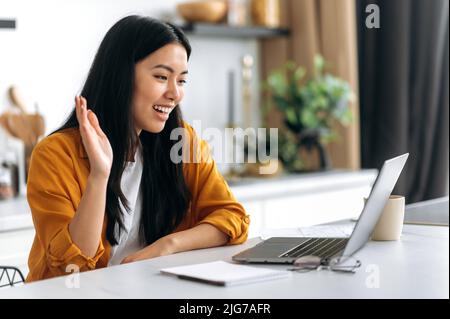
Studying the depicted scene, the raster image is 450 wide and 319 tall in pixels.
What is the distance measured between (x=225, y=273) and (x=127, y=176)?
2.26ft

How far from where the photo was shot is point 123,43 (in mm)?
1926

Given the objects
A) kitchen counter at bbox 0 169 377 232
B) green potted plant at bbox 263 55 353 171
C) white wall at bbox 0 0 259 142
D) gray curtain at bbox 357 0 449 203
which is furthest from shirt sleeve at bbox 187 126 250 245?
gray curtain at bbox 357 0 449 203

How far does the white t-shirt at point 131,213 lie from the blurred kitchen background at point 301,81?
1.25 m

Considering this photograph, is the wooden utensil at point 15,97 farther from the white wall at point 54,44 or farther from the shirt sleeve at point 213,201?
the shirt sleeve at point 213,201

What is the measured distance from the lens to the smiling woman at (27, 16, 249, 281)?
1.68m

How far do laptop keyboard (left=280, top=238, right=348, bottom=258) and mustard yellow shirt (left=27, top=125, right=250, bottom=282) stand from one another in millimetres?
233

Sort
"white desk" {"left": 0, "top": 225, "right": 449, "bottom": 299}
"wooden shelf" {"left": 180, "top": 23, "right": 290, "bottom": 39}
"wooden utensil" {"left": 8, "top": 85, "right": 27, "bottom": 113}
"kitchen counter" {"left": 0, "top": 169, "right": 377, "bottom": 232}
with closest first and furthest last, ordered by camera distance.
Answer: "white desk" {"left": 0, "top": 225, "right": 449, "bottom": 299} → "wooden utensil" {"left": 8, "top": 85, "right": 27, "bottom": 113} → "kitchen counter" {"left": 0, "top": 169, "right": 377, "bottom": 232} → "wooden shelf" {"left": 180, "top": 23, "right": 290, "bottom": 39}

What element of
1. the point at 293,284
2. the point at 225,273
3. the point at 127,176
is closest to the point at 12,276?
the point at 127,176

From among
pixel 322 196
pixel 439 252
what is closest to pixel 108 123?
pixel 439 252

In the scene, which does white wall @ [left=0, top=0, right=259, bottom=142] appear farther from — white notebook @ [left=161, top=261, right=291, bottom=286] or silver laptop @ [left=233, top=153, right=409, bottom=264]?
white notebook @ [left=161, top=261, right=291, bottom=286]

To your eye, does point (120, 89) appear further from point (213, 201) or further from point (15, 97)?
point (15, 97)

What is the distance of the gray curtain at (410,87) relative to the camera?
12.7ft
